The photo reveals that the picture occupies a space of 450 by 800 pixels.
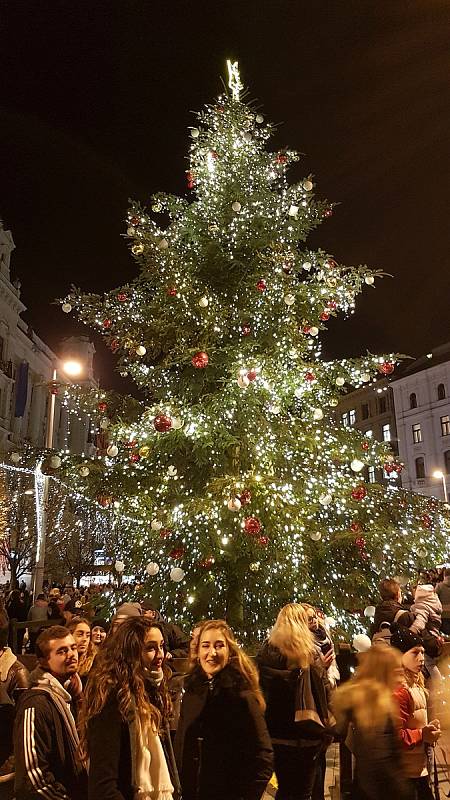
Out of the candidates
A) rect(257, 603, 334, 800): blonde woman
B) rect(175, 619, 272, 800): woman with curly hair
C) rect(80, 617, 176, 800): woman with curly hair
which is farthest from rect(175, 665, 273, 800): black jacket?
rect(257, 603, 334, 800): blonde woman

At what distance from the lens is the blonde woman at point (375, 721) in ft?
12.0

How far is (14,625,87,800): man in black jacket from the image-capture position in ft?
9.91

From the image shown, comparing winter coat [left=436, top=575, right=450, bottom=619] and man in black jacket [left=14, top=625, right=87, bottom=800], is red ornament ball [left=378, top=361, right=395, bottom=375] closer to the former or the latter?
winter coat [left=436, top=575, right=450, bottom=619]

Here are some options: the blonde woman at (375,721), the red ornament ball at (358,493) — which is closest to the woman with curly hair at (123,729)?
the blonde woman at (375,721)

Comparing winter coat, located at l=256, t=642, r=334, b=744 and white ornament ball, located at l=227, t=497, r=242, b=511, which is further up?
white ornament ball, located at l=227, t=497, r=242, b=511

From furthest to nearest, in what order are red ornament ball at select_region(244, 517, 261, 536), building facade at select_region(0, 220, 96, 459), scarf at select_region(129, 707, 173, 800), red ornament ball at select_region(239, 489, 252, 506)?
building facade at select_region(0, 220, 96, 459) → red ornament ball at select_region(239, 489, 252, 506) → red ornament ball at select_region(244, 517, 261, 536) → scarf at select_region(129, 707, 173, 800)

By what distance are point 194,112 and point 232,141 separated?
3.53 feet

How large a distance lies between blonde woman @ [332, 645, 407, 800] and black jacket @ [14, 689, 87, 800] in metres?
1.63

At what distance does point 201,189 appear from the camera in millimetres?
12547

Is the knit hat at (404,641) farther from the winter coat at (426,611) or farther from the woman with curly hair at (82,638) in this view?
the woman with curly hair at (82,638)

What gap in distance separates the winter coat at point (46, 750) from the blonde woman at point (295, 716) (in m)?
1.60

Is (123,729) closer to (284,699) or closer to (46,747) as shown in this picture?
(46,747)

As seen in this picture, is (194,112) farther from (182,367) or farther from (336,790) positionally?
(336,790)

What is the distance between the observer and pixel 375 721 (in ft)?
12.2
